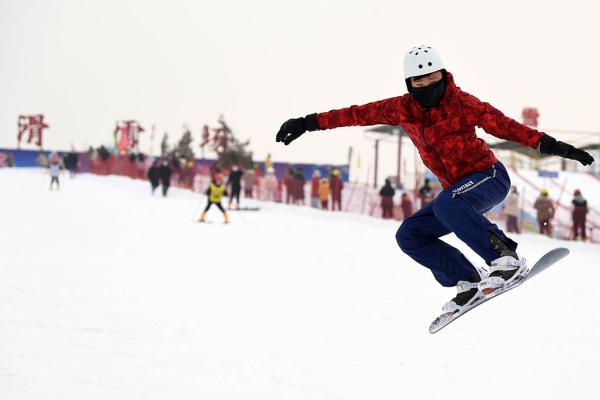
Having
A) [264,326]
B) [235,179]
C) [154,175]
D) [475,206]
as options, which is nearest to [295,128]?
[475,206]

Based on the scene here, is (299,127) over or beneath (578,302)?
over

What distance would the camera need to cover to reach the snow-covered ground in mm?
5648

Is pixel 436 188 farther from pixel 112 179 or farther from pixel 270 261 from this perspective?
pixel 112 179

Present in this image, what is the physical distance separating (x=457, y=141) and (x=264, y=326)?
3.67m

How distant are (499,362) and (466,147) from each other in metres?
2.91

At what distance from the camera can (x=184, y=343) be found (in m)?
6.60

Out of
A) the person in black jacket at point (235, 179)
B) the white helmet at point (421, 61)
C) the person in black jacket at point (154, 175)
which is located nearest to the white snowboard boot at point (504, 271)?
the white helmet at point (421, 61)

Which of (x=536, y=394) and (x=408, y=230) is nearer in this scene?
(x=408, y=230)

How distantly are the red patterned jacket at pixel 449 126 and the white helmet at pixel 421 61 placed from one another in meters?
0.16

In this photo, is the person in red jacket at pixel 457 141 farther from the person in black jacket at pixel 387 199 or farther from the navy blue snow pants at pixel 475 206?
the person in black jacket at pixel 387 199

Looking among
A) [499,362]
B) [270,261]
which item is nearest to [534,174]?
[270,261]

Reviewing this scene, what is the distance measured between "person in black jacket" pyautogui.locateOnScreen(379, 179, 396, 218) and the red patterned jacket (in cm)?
1715

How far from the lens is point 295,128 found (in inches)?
187

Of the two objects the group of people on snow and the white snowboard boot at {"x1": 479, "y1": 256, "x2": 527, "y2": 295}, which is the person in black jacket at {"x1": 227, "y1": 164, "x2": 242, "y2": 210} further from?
the white snowboard boot at {"x1": 479, "y1": 256, "x2": 527, "y2": 295}
